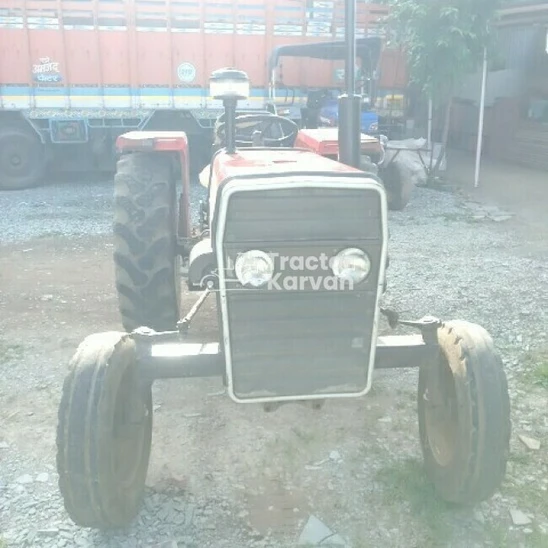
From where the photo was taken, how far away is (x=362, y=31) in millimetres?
10992

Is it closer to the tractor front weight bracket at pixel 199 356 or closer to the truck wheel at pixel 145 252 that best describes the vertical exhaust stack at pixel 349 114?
the tractor front weight bracket at pixel 199 356

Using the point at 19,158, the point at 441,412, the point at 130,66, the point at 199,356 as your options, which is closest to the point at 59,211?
the point at 19,158

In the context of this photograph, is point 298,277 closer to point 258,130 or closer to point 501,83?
point 258,130

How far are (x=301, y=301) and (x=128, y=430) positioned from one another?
872mm

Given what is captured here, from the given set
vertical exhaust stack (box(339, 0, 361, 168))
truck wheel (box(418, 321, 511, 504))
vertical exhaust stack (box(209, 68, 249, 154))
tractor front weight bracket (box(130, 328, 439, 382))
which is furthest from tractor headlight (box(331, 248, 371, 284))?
vertical exhaust stack (box(209, 68, 249, 154))

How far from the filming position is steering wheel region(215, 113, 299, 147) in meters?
4.13

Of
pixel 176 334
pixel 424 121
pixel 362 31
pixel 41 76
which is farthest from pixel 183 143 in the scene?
pixel 424 121

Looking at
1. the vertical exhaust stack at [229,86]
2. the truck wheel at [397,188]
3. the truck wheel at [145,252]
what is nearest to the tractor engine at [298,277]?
the vertical exhaust stack at [229,86]

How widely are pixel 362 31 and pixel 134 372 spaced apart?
32.0 feet

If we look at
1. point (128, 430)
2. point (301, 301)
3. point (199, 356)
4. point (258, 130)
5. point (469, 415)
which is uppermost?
point (258, 130)

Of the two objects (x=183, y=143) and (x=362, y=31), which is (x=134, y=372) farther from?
(x=362, y=31)

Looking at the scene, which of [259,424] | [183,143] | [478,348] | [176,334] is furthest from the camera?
[183,143]

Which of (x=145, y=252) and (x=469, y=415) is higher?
(x=145, y=252)

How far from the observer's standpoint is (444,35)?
9797mm
